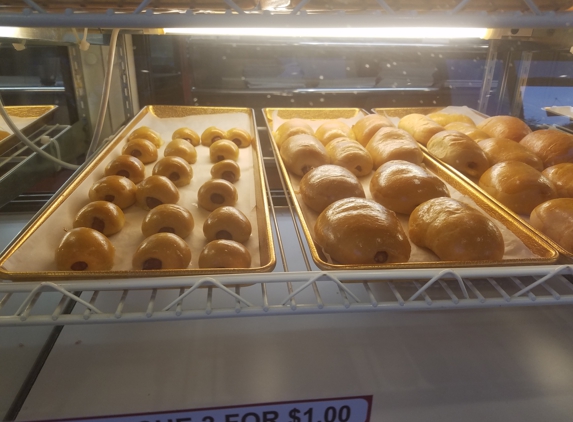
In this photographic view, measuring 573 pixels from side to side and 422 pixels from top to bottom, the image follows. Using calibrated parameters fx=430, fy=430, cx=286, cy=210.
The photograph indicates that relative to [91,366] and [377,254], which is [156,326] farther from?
[377,254]

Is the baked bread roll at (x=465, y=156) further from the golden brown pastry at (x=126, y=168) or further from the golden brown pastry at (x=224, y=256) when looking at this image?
the golden brown pastry at (x=126, y=168)

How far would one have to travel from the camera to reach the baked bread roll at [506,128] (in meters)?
1.41

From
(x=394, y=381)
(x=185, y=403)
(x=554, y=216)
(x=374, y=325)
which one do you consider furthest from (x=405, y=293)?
(x=185, y=403)

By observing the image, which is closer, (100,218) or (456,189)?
(100,218)

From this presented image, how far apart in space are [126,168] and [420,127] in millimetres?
954

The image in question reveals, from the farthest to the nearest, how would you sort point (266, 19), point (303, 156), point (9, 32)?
point (303, 156) → point (9, 32) → point (266, 19)

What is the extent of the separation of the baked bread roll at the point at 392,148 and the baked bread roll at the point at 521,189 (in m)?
0.25

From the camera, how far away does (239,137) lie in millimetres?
1458

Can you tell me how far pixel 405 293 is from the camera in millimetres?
928

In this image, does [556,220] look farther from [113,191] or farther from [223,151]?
[113,191]

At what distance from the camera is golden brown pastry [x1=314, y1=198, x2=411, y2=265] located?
2.58ft

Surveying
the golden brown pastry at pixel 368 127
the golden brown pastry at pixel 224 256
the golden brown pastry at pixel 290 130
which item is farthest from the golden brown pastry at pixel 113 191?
the golden brown pastry at pixel 368 127

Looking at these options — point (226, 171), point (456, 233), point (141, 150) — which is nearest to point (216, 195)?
point (226, 171)

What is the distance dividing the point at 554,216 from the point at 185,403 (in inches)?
32.3
